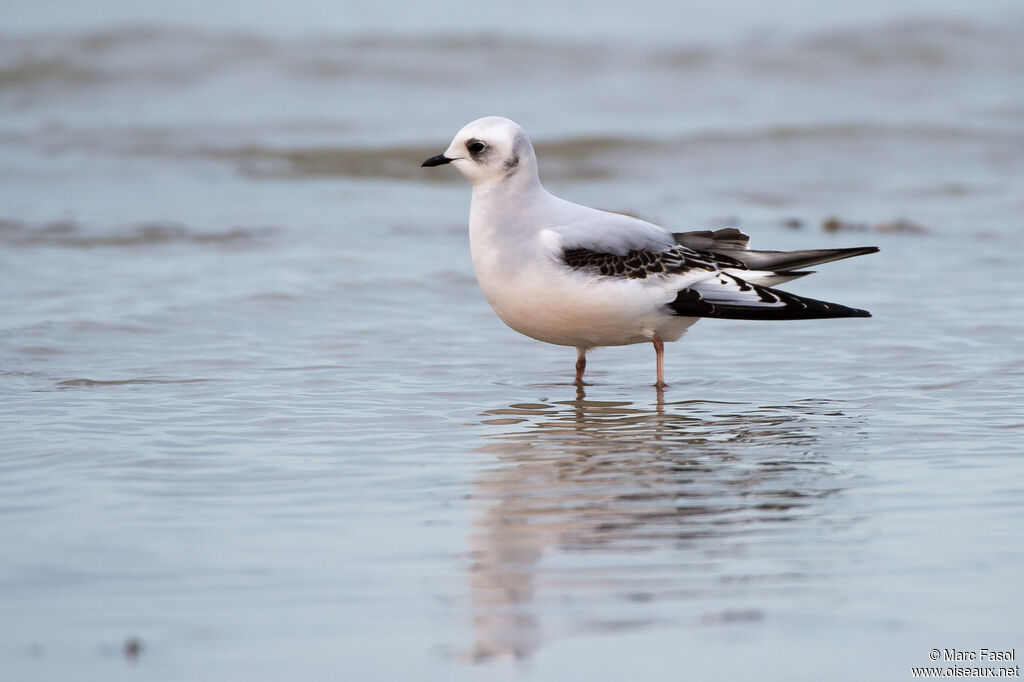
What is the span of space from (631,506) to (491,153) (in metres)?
2.06

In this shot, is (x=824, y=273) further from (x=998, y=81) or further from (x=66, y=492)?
(x=998, y=81)

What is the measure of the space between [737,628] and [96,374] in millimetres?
3455

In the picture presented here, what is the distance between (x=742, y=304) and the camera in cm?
537

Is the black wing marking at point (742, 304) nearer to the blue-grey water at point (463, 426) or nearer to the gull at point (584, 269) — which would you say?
the gull at point (584, 269)

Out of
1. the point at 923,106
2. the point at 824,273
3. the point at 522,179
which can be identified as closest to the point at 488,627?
the point at 522,179

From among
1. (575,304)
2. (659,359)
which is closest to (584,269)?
(575,304)

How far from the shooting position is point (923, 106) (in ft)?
49.7

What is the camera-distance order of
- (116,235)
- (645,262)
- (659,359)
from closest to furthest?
(645,262) → (659,359) → (116,235)

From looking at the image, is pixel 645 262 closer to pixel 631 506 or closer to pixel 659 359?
pixel 659 359

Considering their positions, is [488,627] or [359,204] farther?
[359,204]

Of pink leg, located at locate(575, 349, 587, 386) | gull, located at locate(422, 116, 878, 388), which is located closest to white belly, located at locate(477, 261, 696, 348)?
gull, located at locate(422, 116, 878, 388)
